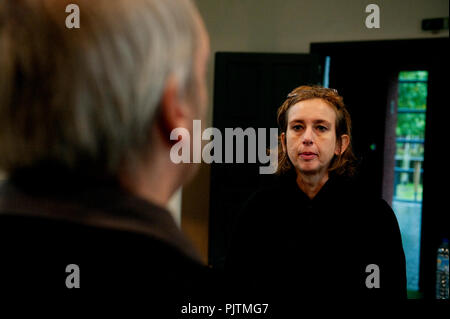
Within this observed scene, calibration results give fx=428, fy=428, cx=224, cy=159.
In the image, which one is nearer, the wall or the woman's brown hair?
the woman's brown hair

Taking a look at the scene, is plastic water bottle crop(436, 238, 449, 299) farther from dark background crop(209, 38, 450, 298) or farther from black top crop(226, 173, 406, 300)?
black top crop(226, 173, 406, 300)

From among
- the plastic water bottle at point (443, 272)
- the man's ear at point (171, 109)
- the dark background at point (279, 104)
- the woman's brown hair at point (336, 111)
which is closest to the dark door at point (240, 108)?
the dark background at point (279, 104)

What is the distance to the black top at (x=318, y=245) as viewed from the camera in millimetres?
1011

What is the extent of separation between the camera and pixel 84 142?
1.17ft

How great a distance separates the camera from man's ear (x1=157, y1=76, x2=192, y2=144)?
38 cm

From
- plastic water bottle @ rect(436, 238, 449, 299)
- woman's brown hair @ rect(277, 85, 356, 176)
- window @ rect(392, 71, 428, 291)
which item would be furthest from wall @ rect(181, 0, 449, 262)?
window @ rect(392, 71, 428, 291)

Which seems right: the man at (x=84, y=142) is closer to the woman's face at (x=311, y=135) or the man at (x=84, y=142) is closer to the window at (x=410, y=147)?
the woman's face at (x=311, y=135)

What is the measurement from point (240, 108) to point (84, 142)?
125 inches

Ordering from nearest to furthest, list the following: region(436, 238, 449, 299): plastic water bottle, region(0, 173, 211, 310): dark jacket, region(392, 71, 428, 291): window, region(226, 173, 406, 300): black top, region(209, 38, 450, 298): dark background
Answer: region(0, 173, 211, 310): dark jacket, region(226, 173, 406, 300): black top, region(436, 238, 449, 299): plastic water bottle, region(209, 38, 450, 298): dark background, region(392, 71, 428, 291): window

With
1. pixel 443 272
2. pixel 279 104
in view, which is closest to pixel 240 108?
pixel 279 104

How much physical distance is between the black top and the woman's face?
71 mm

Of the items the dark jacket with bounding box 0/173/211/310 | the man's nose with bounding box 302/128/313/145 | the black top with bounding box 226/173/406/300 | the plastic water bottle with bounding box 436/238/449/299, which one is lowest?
the plastic water bottle with bounding box 436/238/449/299

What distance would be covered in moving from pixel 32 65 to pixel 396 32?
329 cm

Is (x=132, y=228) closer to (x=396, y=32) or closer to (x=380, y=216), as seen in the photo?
(x=380, y=216)
